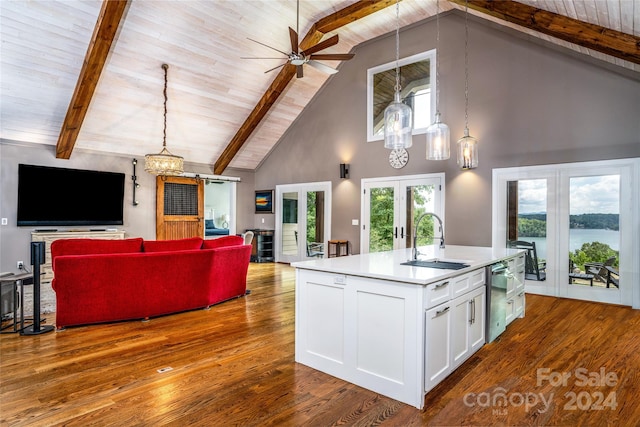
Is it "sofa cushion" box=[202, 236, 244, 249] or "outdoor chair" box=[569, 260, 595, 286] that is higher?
"sofa cushion" box=[202, 236, 244, 249]

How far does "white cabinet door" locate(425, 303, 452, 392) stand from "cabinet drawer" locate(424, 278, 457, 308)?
4 cm

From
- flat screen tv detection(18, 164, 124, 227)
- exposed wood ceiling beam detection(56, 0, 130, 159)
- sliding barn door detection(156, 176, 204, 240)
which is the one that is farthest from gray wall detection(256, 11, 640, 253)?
flat screen tv detection(18, 164, 124, 227)

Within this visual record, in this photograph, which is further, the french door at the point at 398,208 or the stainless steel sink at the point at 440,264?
the french door at the point at 398,208

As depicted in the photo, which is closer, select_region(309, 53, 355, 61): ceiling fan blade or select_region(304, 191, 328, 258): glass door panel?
select_region(309, 53, 355, 61): ceiling fan blade

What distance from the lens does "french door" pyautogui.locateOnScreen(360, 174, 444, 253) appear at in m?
6.64

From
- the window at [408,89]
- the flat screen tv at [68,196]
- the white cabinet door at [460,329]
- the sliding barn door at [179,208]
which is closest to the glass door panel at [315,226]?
the window at [408,89]

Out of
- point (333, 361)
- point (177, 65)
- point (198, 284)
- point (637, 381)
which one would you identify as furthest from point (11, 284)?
point (637, 381)

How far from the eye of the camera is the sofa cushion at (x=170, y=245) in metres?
4.52

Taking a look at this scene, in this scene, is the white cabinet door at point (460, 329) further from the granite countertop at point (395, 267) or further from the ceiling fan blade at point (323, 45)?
the ceiling fan blade at point (323, 45)

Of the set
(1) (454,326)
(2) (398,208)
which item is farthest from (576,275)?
(1) (454,326)

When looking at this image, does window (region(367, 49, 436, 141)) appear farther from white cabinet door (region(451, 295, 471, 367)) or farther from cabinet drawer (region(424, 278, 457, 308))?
cabinet drawer (region(424, 278, 457, 308))

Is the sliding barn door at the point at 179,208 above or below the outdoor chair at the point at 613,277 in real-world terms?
above

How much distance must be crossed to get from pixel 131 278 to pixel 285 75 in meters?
4.88

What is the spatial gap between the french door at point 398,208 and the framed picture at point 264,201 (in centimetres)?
288
